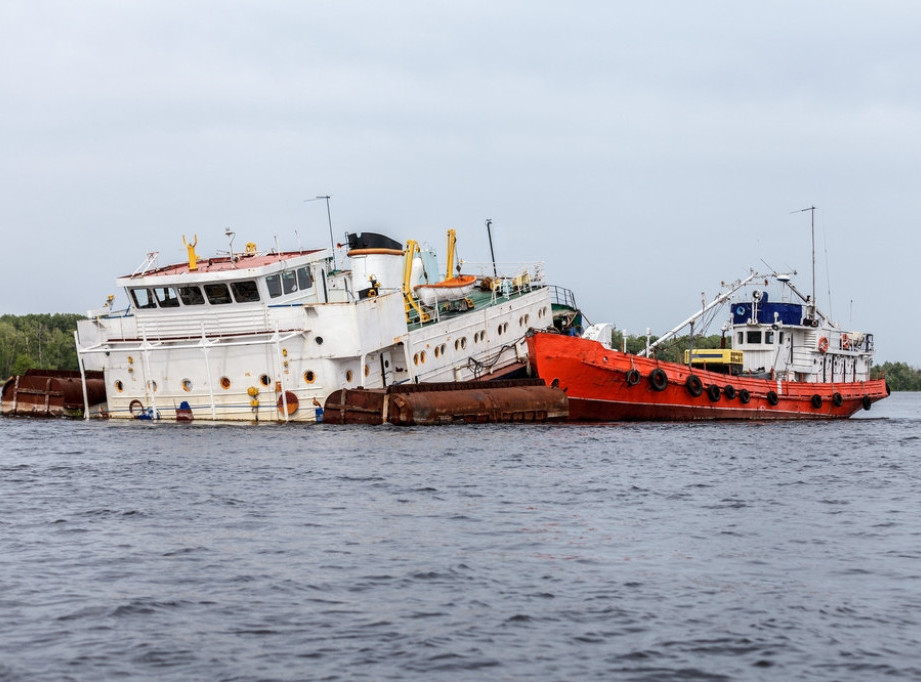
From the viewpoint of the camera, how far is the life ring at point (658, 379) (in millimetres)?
38250

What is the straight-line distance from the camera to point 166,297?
36.0 m

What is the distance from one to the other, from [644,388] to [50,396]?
21.2 m

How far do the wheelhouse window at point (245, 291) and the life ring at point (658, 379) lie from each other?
13.4 m

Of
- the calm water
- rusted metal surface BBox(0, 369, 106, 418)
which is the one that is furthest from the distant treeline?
the calm water

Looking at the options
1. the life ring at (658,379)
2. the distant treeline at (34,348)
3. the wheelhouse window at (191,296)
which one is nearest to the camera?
the wheelhouse window at (191,296)

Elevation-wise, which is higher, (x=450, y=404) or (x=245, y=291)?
(x=245, y=291)

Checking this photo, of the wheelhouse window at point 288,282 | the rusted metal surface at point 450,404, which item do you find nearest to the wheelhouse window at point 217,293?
the wheelhouse window at point 288,282

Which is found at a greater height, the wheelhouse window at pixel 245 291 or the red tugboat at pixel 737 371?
the wheelhouse window at pixel 245 291

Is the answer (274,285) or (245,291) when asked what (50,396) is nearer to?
(245,291)

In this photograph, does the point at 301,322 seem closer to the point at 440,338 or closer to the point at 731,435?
the point at 440,338

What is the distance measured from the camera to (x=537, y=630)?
12.3 m

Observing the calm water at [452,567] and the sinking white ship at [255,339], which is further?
the sinking white ship at [255,339]

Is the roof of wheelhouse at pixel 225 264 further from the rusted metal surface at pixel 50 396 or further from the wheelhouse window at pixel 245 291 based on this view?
the rusted metal surface at pixel 50 396

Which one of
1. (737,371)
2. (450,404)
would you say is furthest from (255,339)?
(737,371)
